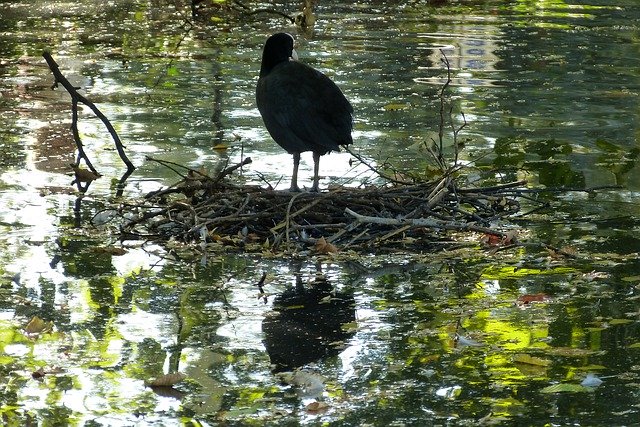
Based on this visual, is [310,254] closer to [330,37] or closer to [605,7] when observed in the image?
[330,37]

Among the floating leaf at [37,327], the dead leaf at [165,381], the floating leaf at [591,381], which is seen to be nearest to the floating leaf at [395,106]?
the floating leaf at [37,327]

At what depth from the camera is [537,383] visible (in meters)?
5.82

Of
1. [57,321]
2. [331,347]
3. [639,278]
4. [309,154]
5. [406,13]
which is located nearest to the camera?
[331,347]

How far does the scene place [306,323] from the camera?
22.1ft

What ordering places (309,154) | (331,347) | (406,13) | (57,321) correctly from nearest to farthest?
A: (331,347), (57,321), (309,154), (406,13)

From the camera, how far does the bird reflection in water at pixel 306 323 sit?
20.5ft

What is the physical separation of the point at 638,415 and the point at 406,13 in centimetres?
1599

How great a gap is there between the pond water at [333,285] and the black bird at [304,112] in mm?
1004

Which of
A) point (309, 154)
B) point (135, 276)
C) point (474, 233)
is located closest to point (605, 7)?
point (309, 154)

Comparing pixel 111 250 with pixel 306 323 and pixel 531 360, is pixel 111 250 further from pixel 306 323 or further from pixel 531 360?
pixel 531 360

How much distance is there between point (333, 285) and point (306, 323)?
68 cm

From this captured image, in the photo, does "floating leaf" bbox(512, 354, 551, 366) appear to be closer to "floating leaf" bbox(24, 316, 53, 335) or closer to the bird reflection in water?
the bird reflection in water

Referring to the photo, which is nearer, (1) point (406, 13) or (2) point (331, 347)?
(2) point (331, 347)

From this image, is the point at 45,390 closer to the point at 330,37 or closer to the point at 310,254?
the point at 310,254
